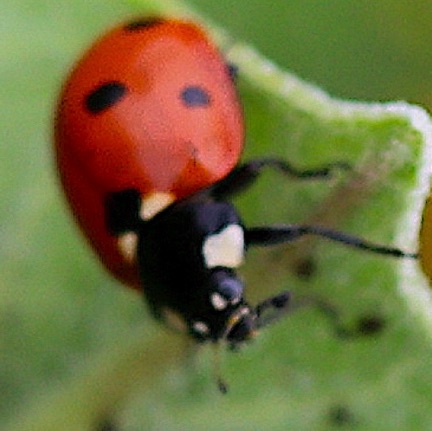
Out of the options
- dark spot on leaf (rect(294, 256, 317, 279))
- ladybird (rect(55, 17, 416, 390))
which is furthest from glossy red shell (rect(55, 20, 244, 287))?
dark spot on leaf (rect(294, 256, 317, 279))

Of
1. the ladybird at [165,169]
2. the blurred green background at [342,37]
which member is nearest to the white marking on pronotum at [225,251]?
the ladybird at [165,169]

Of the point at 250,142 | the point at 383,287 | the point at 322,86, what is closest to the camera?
the point at 383,287

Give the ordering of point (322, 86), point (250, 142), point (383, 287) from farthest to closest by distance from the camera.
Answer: point (322, 86) → point (250, 142) → point (383, 287)

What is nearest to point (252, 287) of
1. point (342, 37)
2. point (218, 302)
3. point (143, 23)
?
point (218, 302)

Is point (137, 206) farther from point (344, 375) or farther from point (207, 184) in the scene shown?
point (344, 375)

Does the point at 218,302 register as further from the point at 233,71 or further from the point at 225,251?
the point at 233,71

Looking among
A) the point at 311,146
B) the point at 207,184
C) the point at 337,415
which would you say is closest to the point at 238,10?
the point at 207,184
